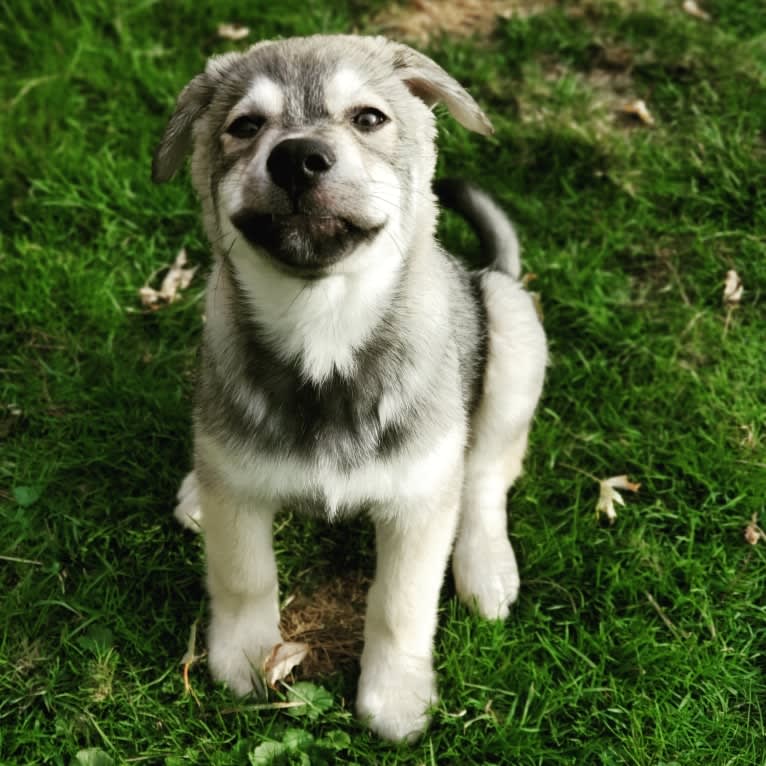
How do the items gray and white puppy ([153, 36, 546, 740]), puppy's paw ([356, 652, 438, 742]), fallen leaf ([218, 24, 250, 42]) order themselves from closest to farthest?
gray and white puppy ([153, 36, 546, 740]) → puppy's paw ([356, 652, 438, 742]) → fallen leaf ([218, 24, 250, 42])

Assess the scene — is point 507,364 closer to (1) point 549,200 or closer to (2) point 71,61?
(1) point 549,200

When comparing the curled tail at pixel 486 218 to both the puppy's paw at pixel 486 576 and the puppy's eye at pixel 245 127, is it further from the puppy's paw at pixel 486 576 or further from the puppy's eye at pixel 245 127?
the puppy's eye at pixel 245 127

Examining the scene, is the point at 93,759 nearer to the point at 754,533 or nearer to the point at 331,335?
the point at 331,335

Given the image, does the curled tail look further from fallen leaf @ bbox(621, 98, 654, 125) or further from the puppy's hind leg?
fallen leaf @ bbox(621, 98, 654, 125)

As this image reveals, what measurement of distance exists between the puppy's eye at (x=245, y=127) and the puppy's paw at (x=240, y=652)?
Result: 1.62 metres

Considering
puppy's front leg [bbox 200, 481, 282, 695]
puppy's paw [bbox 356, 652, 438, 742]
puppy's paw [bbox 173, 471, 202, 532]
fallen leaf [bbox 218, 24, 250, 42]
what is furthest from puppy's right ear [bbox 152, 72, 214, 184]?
fallen leaf [bbox 218, 24, 250, 42]

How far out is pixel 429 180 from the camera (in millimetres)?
2947

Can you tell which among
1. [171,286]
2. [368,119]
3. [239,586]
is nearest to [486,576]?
[239,586]

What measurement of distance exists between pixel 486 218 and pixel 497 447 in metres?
0.95

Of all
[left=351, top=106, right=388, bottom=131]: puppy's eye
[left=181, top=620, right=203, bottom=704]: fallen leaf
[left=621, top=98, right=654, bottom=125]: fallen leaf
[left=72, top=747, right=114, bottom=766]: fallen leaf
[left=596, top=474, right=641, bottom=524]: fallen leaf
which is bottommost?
[left=72, top=747, right=114, bottom=766]: fallen leaf

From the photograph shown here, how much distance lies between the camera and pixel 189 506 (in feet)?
11.9

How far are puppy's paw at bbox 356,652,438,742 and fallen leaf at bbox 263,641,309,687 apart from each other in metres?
0.24

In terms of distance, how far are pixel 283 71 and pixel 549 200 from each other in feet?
7.81

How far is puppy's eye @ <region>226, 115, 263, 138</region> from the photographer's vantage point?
267cm
